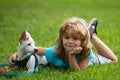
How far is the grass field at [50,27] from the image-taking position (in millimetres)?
6103

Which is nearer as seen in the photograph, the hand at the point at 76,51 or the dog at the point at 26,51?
the dog at the point at 26,51

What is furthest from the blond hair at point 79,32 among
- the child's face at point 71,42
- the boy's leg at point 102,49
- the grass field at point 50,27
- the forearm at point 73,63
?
the boy's leg at point 102,49

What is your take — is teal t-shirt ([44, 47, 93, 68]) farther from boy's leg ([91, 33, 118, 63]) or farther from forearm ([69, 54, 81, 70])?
boy's leg ([91, 33, 118, 63])

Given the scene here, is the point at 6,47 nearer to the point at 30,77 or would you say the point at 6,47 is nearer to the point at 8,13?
the point at 30,77

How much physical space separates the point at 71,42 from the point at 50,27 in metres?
5.74

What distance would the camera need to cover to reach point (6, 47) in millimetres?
8297

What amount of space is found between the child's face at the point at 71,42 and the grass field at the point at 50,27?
1.19ft

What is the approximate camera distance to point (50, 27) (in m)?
11.8

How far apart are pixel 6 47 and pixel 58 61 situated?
202 cm

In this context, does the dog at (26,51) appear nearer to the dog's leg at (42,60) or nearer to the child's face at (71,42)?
the dog's leg at (42,60)

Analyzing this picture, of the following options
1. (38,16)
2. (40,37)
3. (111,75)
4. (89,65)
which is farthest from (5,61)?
(38,16)

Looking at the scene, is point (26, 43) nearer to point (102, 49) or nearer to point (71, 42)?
point (71, 42)

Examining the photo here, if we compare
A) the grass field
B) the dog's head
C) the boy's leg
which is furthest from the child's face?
the boy's leg

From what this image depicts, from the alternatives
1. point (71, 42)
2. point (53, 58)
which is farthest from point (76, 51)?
point (53, 58)
